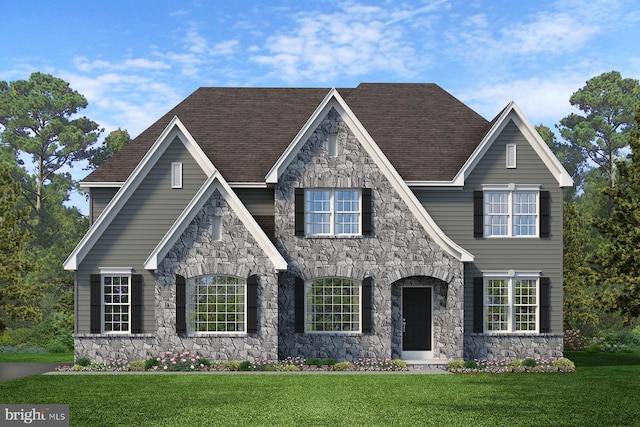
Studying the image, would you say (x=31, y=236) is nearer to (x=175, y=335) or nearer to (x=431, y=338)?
(x=175, y=335)

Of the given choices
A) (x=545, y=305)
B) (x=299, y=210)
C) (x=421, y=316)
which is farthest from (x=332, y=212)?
(x=545, y=305)

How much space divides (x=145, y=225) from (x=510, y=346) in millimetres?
12798

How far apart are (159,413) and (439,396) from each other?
6484 millimetres

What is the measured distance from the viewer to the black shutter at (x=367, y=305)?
24.6m

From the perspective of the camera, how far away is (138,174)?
2514 centimetres

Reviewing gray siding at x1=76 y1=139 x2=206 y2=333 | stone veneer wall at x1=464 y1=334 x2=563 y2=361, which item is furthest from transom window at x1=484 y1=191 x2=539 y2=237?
gray siding at x1=76 y1=139 x2=206 y2=333

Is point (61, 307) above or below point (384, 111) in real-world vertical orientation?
below

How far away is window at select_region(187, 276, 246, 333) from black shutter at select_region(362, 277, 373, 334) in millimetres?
3844

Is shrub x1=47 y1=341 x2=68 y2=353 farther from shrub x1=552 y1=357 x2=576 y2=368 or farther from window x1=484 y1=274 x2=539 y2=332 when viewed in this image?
shrub x1=552 y1=357 x2=576 y2=368

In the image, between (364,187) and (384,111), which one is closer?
(364,187)

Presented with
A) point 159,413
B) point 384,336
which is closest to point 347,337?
point 384,336

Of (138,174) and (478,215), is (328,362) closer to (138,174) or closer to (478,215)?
(478,215)

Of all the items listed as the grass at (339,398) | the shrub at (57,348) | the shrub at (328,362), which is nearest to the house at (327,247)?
the shrub at (328,362)

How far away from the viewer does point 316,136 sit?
24.9m
